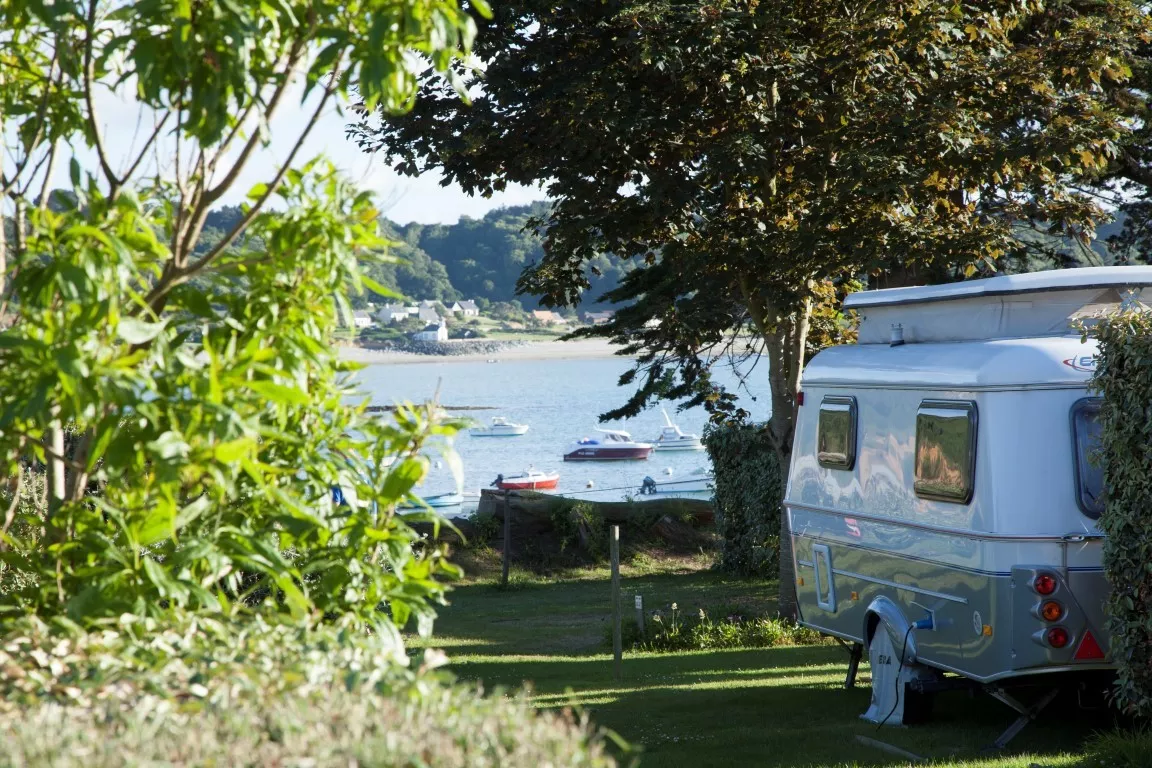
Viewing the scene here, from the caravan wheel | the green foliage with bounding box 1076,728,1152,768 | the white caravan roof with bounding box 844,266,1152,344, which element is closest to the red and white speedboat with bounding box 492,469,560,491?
the caravan wheel

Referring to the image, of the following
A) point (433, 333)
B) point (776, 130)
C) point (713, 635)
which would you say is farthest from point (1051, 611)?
point (433, 333)

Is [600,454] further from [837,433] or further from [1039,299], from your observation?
[1039,299]

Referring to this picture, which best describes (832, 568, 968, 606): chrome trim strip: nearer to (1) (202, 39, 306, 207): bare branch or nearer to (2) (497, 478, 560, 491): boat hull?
(1) (202, 39, 306, 207): bare branch

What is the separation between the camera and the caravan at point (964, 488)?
7.38 metres

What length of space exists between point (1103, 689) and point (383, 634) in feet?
18.3

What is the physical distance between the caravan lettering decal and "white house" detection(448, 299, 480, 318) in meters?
93.5

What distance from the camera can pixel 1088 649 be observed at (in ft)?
24.1

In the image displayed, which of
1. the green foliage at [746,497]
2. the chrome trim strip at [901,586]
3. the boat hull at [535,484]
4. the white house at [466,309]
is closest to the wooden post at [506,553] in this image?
the green foliage at [746,497]

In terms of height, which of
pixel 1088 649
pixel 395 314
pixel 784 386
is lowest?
pixel 1088 649

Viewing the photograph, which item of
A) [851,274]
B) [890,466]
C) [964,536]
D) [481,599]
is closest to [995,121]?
[851,274]

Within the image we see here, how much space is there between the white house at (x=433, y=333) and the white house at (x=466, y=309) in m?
2.46

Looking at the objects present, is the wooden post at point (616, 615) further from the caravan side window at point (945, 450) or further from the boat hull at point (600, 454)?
the boat hull at point (600, 454)

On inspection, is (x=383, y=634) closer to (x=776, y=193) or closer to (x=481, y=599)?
(x=776, y=193)

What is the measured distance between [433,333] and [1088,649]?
102 m
